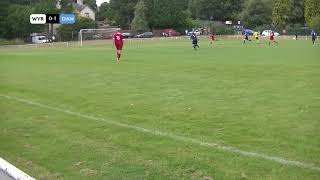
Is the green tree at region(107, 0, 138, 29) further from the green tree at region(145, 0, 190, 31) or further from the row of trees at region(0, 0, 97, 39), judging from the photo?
the row of trees at region(0, 0, 97, 39)

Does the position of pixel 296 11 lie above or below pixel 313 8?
above

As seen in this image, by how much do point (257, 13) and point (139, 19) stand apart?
29.0m

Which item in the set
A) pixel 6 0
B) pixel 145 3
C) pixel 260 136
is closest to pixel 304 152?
pixel 260 136

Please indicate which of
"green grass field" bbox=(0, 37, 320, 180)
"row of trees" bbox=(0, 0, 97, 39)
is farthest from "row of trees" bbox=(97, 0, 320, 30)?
"green grass field" bbox=(0, 37, 320, 180)

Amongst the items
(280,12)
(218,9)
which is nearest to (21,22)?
(280,12)

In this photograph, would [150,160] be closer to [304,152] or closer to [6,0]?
[304,152]

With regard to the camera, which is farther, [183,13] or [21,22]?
[183,13]

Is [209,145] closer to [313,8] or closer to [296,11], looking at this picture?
[313,8]

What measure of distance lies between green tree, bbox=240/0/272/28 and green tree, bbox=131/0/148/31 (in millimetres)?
25384

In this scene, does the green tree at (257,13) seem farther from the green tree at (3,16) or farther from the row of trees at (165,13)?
the green tree at (3,16)

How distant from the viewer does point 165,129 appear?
377 inches

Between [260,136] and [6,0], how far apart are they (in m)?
84.6

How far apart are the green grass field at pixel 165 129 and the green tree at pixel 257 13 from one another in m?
98.8

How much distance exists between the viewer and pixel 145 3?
10344 cm
